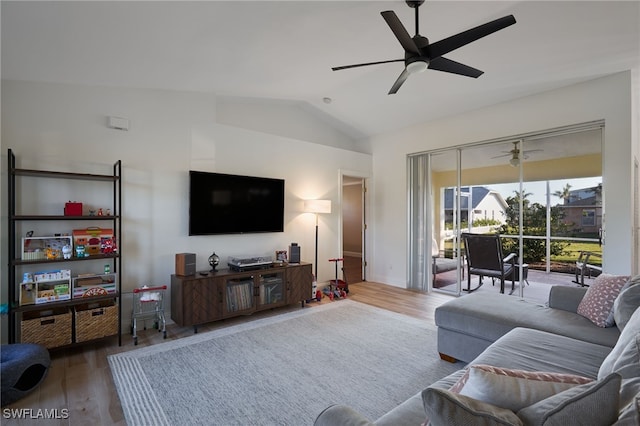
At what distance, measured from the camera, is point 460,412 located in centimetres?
84

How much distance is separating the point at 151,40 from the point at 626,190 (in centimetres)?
499

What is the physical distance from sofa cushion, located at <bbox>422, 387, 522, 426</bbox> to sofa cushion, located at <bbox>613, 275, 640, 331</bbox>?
180 cm

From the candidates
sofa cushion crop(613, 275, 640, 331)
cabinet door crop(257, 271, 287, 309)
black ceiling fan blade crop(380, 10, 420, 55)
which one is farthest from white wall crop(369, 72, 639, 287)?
black ceiling fan blade crop(380, 10, 420, 55)

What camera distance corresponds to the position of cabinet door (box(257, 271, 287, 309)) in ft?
13.2

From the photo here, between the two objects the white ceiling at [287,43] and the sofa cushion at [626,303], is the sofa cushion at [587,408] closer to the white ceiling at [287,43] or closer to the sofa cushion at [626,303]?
the sofa cushion at [626,303]

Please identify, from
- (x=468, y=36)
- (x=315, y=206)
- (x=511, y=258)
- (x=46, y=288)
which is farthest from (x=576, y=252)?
(x=46, y=288)

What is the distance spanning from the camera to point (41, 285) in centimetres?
284

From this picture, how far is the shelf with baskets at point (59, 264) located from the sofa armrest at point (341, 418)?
2731mm

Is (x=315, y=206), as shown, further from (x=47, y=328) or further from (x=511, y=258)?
(x=47, y=328)

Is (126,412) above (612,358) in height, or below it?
below

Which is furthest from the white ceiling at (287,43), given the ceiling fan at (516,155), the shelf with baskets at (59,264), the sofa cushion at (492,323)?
the sofa cushion at (492,323)

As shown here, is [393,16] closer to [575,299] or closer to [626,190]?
[575,299]

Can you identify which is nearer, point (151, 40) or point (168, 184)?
point (151, 40)

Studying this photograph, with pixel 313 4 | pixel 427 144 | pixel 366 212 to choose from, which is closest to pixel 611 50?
pixel 427 144
